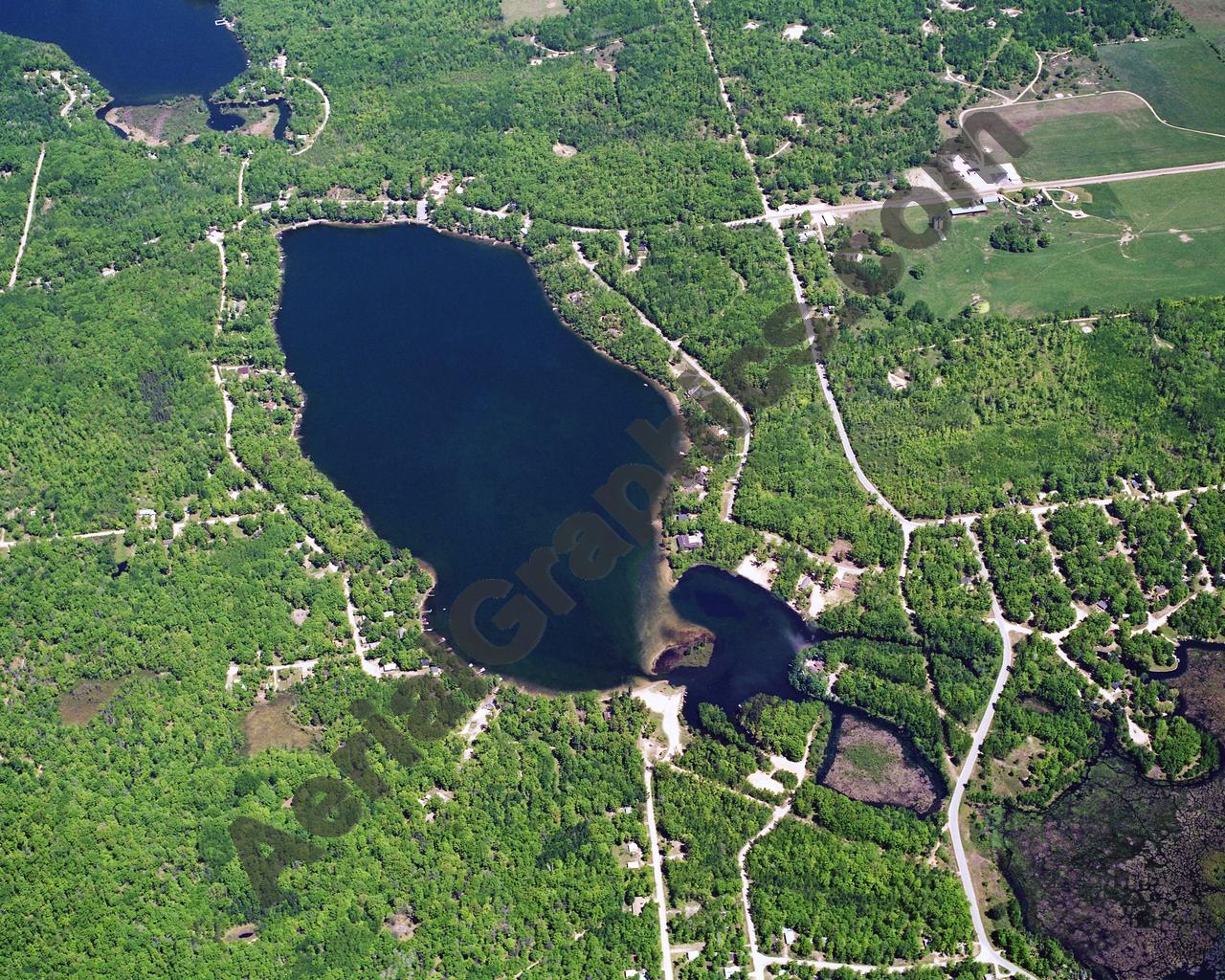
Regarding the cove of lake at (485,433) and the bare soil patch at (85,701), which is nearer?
the bare soil patch at (85,701)

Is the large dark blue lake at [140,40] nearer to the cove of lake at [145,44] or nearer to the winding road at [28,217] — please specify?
the cove of lake at [145,44]

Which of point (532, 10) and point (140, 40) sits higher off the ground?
point (532, 10)

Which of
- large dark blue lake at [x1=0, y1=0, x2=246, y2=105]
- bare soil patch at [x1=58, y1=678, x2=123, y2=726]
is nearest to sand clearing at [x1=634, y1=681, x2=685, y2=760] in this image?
bare soil patch at [x1=58, y1=678, x2=123, y2=726]

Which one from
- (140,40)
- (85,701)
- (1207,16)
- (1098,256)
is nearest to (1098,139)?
(1098,256)

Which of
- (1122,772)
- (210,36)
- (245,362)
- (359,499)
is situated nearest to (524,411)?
(359,499)

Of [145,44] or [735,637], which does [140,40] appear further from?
[735,637]

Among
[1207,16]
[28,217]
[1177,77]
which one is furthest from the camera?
[1207,16]

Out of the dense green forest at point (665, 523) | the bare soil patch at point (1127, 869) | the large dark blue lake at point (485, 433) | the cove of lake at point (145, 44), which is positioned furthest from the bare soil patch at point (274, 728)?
the cove of lake at point (145, 44)
